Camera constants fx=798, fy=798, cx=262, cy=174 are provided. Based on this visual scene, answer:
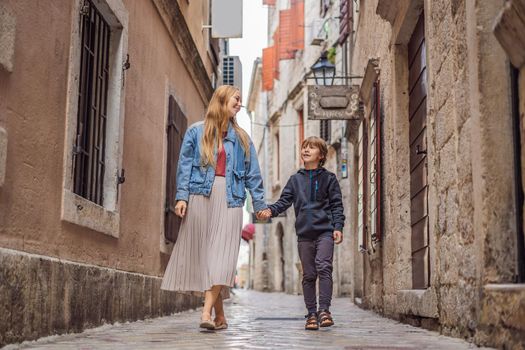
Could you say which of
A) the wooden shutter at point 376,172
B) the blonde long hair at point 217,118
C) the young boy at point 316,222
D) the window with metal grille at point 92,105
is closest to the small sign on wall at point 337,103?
the wooden shutter at point 376,172

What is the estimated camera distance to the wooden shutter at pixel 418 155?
624cm

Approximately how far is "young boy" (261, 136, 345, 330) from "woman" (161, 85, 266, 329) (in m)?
0.36

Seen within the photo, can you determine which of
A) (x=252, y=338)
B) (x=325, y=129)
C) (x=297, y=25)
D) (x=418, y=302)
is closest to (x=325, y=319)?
(x=418, y=302)

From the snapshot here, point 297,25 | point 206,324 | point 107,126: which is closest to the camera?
point 206,324

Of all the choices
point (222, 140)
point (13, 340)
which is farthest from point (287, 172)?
point (13, 340)

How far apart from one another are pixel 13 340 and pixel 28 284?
1.04ft

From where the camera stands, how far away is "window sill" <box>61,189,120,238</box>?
5027 mm

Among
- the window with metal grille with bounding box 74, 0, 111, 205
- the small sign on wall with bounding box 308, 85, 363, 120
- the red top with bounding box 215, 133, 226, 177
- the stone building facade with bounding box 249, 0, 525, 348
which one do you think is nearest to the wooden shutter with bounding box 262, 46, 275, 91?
the small sign on wall with bounding box 308, 85, 363, 120

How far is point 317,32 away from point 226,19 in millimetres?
7983

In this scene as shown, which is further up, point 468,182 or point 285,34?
point 285,34

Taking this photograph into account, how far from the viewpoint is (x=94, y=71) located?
6.04m

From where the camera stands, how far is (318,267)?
555 centimetres

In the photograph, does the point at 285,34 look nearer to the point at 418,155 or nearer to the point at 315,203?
the point at 418,155

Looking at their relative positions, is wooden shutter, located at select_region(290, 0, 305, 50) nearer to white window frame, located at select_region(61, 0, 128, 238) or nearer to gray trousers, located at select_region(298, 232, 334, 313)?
white window frame, located at select_region(61, 0, 128, 238)
